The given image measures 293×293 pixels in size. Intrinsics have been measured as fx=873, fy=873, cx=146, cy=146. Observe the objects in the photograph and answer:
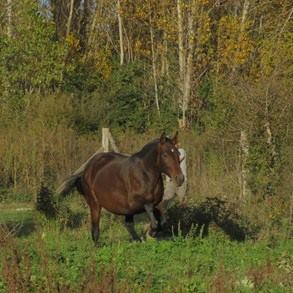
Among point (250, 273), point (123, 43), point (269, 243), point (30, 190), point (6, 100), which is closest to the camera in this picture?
point (250, 273)

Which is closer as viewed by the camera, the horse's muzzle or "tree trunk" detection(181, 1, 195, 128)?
the horse's muzzle

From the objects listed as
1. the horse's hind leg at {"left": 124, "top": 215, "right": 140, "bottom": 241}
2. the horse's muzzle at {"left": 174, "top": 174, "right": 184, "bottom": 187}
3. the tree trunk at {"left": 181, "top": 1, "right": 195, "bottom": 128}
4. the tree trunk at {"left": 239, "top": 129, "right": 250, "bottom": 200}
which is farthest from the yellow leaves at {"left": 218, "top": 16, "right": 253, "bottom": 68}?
the horse's muzzle at {"left": 174, "top": 174, "right": 184, "bottom": 187}

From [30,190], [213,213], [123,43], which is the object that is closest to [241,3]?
[123,43]

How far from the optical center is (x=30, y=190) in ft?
79.5

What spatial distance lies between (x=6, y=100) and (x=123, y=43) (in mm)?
13060

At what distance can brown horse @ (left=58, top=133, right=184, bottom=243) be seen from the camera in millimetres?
14023

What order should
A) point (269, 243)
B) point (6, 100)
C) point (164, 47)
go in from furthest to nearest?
1. point (164, 47)
2. point (6, 100)
3. point (269, 243)

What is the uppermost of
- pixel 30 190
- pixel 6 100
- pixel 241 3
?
pixel 241 3

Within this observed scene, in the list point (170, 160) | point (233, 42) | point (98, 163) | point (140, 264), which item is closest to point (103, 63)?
point (233, 42)

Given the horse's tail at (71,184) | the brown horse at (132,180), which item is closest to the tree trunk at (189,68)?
the horse's tail at (71,184)

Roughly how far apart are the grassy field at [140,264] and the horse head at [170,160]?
98 cm

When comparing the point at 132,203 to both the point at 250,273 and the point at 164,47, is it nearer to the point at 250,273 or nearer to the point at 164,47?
the point at 250,273

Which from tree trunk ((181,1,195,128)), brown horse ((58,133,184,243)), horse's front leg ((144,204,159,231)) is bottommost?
horse's front leg ((144,204,159,231))

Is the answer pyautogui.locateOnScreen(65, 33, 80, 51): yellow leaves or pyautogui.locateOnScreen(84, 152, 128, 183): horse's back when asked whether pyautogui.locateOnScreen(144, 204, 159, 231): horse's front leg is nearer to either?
pyautogui.locateOnScreen(84, 152, 128, 183): horse's back
